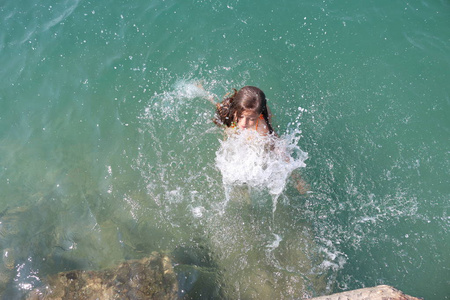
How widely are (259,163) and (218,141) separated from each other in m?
0.87

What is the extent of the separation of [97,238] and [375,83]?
5559mm

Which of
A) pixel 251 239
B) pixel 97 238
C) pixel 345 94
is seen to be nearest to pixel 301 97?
pixel 345 94

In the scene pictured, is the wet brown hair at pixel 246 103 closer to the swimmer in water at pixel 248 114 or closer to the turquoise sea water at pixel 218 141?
the swimmer in water at pixel 248 114

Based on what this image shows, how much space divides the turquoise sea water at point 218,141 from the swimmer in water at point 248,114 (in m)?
0.32

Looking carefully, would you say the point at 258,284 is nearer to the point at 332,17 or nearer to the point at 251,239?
the point at 251,239

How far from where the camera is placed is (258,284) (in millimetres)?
4621

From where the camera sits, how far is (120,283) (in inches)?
187

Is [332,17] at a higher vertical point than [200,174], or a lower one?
higher

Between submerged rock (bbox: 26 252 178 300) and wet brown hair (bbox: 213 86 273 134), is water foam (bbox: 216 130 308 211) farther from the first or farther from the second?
submerged rock (bbox: 26 252 178 300)

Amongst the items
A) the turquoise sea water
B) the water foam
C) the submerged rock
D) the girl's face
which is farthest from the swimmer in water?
the submerged rock

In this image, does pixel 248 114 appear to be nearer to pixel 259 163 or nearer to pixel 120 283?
pixel 259 163

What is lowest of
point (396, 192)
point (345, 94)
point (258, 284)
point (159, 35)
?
point (258, 284)

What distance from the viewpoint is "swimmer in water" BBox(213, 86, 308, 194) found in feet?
15.6

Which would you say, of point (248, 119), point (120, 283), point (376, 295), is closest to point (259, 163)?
point (248, 119)
